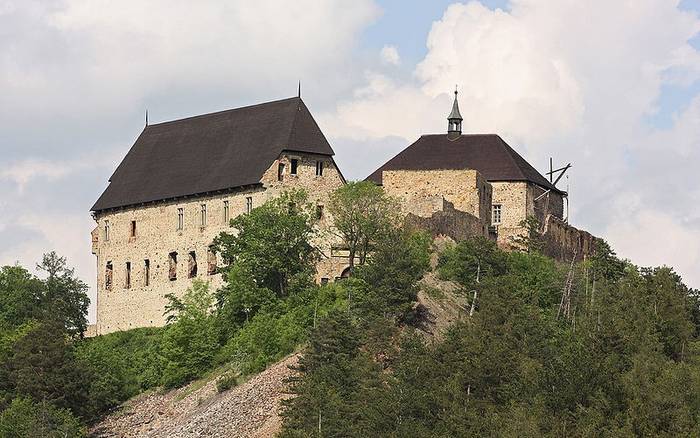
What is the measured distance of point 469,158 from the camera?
106 metres

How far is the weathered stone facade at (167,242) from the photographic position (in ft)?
328

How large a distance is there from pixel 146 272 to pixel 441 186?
16.0m

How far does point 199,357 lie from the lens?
93375 mm

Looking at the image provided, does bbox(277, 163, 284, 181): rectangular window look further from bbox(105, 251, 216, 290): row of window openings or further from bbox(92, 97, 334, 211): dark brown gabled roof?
bbox(105, 251, 216, 290): row of window openings

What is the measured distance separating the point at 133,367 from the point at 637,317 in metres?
25.3

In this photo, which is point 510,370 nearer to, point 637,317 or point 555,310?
point 637,317

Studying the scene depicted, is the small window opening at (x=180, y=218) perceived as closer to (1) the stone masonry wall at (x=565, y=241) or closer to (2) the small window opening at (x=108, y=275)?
(2) the small window opening at (x=108, y=275)

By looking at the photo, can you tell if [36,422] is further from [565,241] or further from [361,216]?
[565,241]

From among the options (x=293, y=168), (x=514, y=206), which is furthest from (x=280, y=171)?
(x=514, y=206)

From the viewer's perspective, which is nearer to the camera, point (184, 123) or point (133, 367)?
point (133, 367)

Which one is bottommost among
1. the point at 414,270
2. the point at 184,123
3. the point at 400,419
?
the point at 400,419

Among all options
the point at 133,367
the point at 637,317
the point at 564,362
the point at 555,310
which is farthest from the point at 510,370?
the point at 133,367

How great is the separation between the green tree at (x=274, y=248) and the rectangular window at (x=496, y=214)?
1029cm

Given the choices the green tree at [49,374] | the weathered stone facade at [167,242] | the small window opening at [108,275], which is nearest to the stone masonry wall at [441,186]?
the weathered stone facade at [167,242]
